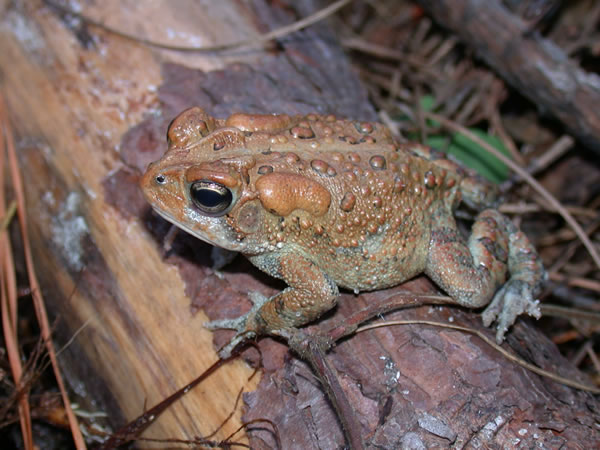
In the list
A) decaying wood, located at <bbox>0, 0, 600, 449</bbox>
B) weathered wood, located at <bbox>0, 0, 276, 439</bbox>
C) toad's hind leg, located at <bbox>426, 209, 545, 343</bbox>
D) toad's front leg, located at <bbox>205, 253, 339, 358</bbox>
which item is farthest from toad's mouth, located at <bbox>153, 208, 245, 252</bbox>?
toad's hind leg, located at <bbox>426, 209, 545, 343</bbox>

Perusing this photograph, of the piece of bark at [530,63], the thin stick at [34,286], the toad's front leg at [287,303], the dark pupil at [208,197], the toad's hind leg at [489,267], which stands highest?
the piece of bark at [530,63]

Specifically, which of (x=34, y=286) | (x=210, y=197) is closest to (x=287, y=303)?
(x=210, y=197)

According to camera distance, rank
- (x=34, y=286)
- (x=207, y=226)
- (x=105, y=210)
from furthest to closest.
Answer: (x=34, y=286), (x=105, y=210), (x=207, y=226)

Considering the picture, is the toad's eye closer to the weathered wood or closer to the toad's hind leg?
the weathered wood

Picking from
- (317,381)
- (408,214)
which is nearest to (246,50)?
(408,214)

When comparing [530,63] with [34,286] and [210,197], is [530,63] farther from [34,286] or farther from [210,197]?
[34,286]

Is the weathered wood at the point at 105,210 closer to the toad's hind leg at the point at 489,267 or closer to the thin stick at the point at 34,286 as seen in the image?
the thin stick at the point at 34,286

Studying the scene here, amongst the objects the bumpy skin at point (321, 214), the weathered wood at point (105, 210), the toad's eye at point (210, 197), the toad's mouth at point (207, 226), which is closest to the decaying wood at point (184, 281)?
the weathered wood at point (105, 210)
